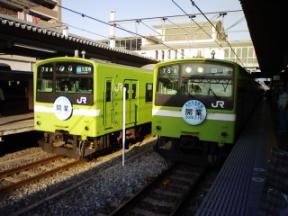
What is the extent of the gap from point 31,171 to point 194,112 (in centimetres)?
439

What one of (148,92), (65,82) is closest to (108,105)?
(65,82)

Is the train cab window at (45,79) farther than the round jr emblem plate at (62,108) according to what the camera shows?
Yes

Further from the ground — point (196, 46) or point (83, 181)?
point (196, 46)

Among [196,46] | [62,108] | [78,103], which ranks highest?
[196,46]

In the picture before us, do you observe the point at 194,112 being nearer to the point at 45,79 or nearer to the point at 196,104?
the point at 196,104

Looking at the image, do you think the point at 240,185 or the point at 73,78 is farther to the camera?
the point at 73,78

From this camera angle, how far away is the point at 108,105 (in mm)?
10008

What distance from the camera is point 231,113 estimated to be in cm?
845

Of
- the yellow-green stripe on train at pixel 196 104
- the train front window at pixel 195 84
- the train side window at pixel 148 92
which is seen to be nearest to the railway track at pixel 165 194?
the yellow-green stripe on train at pixel 196 104

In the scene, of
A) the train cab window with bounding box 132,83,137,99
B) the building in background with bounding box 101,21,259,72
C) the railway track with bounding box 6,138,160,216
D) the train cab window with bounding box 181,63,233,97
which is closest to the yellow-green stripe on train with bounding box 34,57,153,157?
the railway track with bounding box 6,138,160,216

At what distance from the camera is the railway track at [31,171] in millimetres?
7752

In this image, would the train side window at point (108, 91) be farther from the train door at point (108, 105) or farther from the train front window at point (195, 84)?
the train front window at point (195, 84)

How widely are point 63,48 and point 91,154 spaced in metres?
6.07

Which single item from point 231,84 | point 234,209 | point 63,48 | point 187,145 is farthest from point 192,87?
point 63,48
